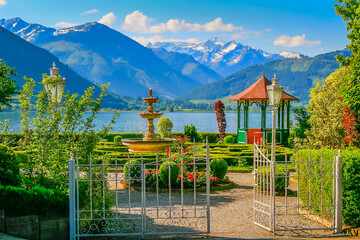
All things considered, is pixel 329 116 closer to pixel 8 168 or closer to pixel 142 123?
pixel 8 168

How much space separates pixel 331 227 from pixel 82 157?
570 centimetres

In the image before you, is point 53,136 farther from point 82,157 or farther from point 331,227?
point 331,227

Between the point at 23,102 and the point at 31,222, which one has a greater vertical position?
the point at 23,102

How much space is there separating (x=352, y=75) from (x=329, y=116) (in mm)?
3756

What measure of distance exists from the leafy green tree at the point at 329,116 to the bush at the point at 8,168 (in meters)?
12.3

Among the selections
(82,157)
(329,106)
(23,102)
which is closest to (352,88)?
(329,106)

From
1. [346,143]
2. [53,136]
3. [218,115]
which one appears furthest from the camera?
[218,115]

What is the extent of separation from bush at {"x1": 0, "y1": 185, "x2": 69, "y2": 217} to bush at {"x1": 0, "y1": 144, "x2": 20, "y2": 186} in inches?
39.1

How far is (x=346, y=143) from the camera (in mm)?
15688

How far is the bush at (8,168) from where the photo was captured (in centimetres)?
808

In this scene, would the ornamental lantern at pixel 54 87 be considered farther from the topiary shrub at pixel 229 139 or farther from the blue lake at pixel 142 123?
the topiary shrub at pixel 229 139

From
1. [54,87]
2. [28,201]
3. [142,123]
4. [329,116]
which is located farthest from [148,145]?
[142,123]

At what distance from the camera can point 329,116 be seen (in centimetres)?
1645

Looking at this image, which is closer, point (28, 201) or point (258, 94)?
point (28, 201)
